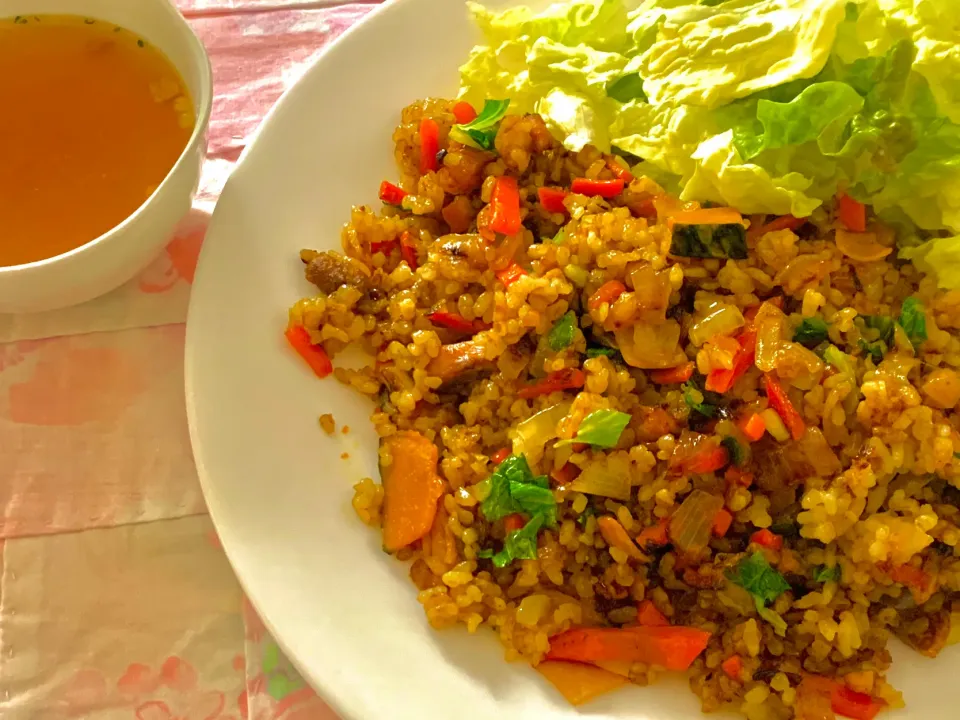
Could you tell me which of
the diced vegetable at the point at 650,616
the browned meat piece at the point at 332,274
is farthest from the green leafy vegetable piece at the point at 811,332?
the browned meat piece at the point at 332,274

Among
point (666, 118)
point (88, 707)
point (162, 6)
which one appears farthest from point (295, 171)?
point (88, 707)

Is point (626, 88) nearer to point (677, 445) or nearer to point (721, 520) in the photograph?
point (677, 445)

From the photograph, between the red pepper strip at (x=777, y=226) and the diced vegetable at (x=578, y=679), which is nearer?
the diced vegetable at (x=578, y=679)

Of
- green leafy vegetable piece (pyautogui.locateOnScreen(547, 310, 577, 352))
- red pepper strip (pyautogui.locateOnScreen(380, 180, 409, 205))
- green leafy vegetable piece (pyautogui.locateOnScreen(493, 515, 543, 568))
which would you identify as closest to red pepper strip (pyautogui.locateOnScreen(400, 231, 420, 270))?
red pepper strip (pyautogui.locateOnScreen(380, 180, 409, 205))

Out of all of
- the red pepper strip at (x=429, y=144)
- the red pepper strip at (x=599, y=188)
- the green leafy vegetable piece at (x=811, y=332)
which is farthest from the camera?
the red pepper strip at (x=429, y=144)

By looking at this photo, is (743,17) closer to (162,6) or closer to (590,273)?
(590,273)

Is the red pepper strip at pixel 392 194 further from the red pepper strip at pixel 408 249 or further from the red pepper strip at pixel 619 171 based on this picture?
the red pepper strip at pixel 619 171
